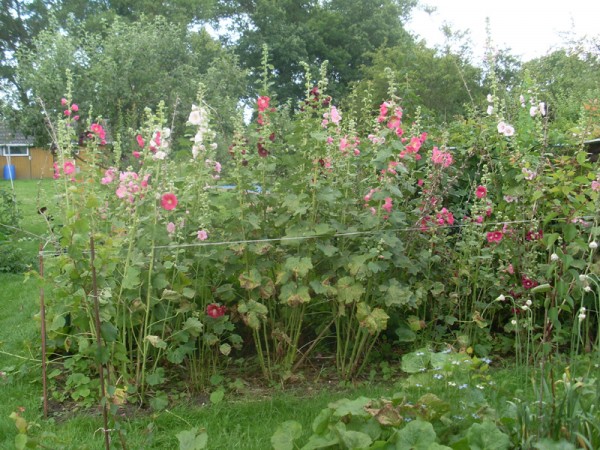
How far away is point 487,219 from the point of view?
13.2 feet

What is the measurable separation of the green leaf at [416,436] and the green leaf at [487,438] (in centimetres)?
12

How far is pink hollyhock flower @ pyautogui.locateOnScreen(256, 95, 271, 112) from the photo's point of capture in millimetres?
3371

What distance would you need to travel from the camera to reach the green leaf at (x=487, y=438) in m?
1.87

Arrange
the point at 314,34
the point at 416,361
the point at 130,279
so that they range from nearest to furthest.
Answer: the point at 416,361 → the point at 130,279 → the point at 314,34

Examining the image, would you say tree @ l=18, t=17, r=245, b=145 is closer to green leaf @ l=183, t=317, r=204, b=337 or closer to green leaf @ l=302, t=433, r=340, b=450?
green leaf @ l=183, t=317, r=204, b=337

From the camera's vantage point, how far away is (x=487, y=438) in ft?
6.23

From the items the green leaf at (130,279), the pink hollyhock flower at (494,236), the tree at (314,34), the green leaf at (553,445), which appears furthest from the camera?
the tree at (314,34)

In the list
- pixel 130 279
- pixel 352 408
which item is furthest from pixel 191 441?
pixel 130 279

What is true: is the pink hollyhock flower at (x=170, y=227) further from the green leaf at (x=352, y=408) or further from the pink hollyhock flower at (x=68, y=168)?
the green leaf at (x=352, y=408)

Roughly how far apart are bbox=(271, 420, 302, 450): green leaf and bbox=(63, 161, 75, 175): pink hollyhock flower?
193cm

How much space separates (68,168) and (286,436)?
198 cm

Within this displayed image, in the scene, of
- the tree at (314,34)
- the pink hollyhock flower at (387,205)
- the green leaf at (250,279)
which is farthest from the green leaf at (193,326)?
the tree at (314,34)

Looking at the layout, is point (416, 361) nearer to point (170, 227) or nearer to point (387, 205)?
point (387, 205)

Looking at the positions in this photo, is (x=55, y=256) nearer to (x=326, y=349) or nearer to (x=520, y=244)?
(x=326, y=349)
